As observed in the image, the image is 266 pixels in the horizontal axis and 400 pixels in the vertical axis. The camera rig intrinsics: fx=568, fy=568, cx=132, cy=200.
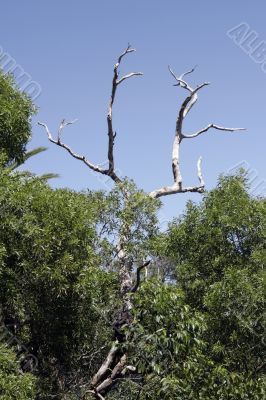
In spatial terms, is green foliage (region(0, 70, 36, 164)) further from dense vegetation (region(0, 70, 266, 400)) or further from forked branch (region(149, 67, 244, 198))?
forked branch (region(149, 67, 244, 198))

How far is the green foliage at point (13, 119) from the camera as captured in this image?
1523 cm

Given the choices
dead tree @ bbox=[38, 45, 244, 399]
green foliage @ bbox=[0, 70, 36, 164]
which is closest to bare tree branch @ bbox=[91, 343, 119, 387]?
dead tree @ bbox=[38, 45, 244, 399]

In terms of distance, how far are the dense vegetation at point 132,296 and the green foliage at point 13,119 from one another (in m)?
0.04

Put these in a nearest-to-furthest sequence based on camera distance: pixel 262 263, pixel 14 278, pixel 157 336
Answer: pixel 157 336 → pixel 14 278 → pixel 262 263

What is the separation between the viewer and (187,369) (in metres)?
10.8

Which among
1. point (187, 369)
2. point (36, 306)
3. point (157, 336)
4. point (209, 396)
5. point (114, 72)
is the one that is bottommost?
point (209, 396)

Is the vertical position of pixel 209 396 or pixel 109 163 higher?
pixel 109 163

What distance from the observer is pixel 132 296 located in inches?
499

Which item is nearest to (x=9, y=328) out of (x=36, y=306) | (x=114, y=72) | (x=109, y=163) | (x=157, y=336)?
(x=36, y=306)

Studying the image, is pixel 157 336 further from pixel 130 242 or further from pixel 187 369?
pixel 130 242

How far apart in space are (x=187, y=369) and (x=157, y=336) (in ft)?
2.88

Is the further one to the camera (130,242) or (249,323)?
(130,242)

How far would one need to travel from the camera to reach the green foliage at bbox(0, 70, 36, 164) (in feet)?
50.0

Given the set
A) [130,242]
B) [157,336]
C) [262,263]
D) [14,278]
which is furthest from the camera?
[130,242]
